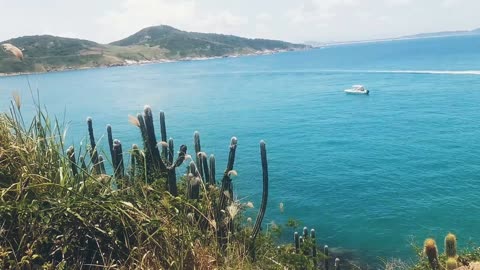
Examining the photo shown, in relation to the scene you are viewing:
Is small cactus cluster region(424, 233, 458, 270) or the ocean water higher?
small cactus cluster region(424, 233, 458, 270)

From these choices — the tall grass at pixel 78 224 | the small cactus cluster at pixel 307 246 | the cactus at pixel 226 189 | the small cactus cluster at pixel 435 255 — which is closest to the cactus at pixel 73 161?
the tall grass at pixel 78 224

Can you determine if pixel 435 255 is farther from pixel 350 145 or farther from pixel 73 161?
pixel 350 145

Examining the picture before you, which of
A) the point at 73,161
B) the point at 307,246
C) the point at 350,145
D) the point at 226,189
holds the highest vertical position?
the point at 73,161

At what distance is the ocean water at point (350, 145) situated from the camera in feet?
77.1

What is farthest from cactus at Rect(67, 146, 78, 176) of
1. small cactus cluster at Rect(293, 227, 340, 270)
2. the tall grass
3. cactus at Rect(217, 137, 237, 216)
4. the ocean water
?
small cactus cluster at Rect(293, 227, 340, 270)

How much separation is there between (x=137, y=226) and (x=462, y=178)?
29.4 m

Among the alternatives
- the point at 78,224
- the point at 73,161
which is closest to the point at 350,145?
the point at 73,161

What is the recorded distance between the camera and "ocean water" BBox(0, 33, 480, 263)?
2350 centimetres

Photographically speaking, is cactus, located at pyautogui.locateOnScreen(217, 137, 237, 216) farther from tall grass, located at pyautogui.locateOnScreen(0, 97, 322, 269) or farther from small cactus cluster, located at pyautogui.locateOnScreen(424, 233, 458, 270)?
small cactus cluster, located at pyautogui.locateOnScreen(424, 233, 458, 270)

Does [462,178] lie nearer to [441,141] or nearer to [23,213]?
[441,141]

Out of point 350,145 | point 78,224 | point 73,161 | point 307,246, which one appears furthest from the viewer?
point 350,145

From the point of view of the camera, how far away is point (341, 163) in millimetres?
33938

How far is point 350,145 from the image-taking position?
3844 cm

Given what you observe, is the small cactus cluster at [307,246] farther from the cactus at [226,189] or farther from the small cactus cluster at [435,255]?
the small cactus cluster at [435,255]
